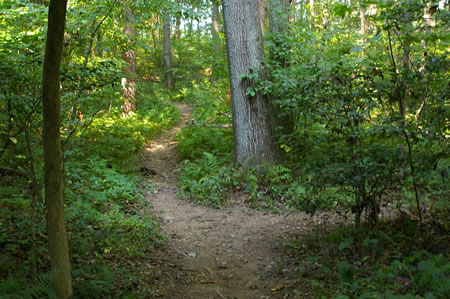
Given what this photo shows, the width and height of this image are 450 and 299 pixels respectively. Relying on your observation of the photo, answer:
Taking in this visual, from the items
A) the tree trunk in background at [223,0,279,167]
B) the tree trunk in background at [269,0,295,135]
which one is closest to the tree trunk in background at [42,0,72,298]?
the tree trunk in background at [223,0,279,167]

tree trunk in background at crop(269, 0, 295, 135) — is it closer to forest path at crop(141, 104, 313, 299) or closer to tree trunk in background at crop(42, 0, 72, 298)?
forest path at crop(141, 104, 313, 299)

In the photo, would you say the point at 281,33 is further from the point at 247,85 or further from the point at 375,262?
the point at 375,262

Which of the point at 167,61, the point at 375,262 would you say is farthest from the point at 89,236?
the point at 167,61

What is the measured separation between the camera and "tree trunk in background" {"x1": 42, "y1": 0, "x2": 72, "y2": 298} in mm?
2371

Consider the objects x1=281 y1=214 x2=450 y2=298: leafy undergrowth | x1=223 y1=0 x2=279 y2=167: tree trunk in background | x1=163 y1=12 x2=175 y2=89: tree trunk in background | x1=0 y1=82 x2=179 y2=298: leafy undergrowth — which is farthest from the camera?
x1=163 y1=12 x2=175 y2=89: tree trunk in background

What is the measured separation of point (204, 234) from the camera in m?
5.82

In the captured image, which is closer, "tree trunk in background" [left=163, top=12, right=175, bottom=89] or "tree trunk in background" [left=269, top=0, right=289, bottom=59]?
"tree trunk in background" [left=269, top=0, right=289, bottom=59]

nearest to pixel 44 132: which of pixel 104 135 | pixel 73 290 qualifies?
pixel 73 290

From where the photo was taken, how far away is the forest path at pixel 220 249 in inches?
159

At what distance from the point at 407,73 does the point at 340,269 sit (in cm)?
245

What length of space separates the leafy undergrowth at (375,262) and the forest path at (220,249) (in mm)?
342

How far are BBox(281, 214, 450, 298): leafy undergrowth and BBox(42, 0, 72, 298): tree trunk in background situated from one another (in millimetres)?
2414

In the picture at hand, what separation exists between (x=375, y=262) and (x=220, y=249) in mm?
2319

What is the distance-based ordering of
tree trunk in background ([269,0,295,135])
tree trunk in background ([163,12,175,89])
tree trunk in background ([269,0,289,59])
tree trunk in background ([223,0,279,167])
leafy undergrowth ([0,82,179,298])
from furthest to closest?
1. tree trunk in background ([163,12,175,89])
2. tree trunk in background ([269,0,289,59])
3. tree trunk in background ([269,0,295,135])
4. tree trunk in background ([223,0,279,167])
5. leafy undergrowth ([0,82,179,298])
